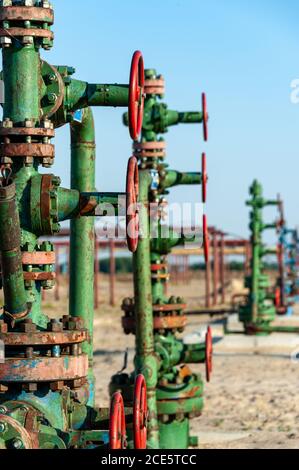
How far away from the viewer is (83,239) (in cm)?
573

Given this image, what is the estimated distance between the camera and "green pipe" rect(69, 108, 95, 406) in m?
5.73

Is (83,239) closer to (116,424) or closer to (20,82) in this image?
(20,82)

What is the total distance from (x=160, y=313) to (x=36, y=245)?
337 centimetres

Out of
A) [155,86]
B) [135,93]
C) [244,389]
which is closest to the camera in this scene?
[135,93]

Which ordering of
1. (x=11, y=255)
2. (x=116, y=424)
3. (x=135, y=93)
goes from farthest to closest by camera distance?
(x=135, y=93) → (x=11, y=255) → (x=116, y=424)

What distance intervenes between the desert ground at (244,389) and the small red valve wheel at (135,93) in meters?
4.03

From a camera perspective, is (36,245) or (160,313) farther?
(160,313)

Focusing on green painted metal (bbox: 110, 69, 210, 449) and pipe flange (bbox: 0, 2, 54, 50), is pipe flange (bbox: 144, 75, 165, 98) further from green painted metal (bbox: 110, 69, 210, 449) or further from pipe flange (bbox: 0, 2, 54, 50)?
pipe flange (bbox: 0, 2, 54, 50)

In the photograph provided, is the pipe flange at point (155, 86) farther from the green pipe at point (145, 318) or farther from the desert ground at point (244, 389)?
the desert ground at point (244, 389)

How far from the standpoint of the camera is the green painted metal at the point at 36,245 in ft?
14.3

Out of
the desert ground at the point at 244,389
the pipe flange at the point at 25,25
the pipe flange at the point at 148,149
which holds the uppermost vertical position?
the pipe flange at the point at 25,25

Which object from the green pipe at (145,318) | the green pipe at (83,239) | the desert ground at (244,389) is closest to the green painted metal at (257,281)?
the desert ground at (244,389)

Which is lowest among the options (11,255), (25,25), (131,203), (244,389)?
(244,389)

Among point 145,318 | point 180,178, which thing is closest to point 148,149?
point 180,178
